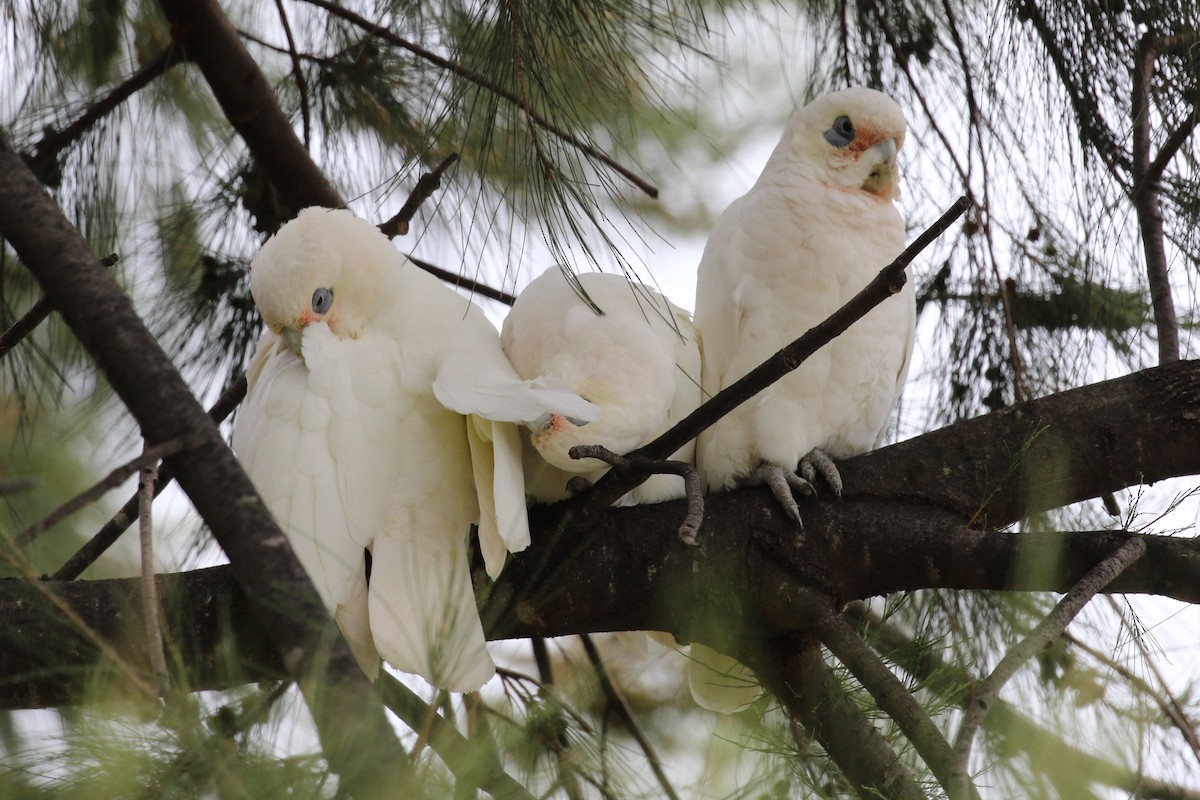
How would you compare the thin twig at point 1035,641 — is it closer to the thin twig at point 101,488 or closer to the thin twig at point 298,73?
the thin twig at point 101,488

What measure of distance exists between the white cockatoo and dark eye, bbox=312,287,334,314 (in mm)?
823

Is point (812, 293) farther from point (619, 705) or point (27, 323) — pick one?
point (27, 323)

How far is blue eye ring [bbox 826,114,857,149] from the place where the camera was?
2514 mm

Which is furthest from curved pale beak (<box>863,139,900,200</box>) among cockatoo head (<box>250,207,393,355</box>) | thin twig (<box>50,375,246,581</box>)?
thin twig (<box>50,375,246,581</box>)

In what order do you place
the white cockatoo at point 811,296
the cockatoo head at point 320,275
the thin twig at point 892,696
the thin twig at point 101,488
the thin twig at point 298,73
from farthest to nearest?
the thin twig at point 298,73 → the white cockatoo at point 811,296 → the cockatoo head at point 320,275 → the thin twig at point 892,696 → the thin twig at point 101,488

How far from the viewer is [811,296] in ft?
7.86

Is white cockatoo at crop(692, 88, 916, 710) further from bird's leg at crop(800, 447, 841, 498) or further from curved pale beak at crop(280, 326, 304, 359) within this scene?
curved pale beak at crop(280, 326, 304, 359)

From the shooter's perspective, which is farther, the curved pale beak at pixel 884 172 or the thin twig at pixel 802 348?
the curved pale beak at pixel 884 172

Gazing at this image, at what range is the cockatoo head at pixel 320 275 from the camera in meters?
2.13

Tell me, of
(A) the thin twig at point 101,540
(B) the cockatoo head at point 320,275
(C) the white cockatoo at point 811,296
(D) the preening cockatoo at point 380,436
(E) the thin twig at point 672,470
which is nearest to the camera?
(E) the thin twig at point 672,470

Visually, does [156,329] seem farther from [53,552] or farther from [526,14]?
[526,14]

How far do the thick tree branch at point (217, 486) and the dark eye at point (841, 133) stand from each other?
1626 millimetres

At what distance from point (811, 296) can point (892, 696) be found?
101 centimetres

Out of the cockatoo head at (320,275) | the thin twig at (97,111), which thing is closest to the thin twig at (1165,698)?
the cockatoo head at (320,275)
